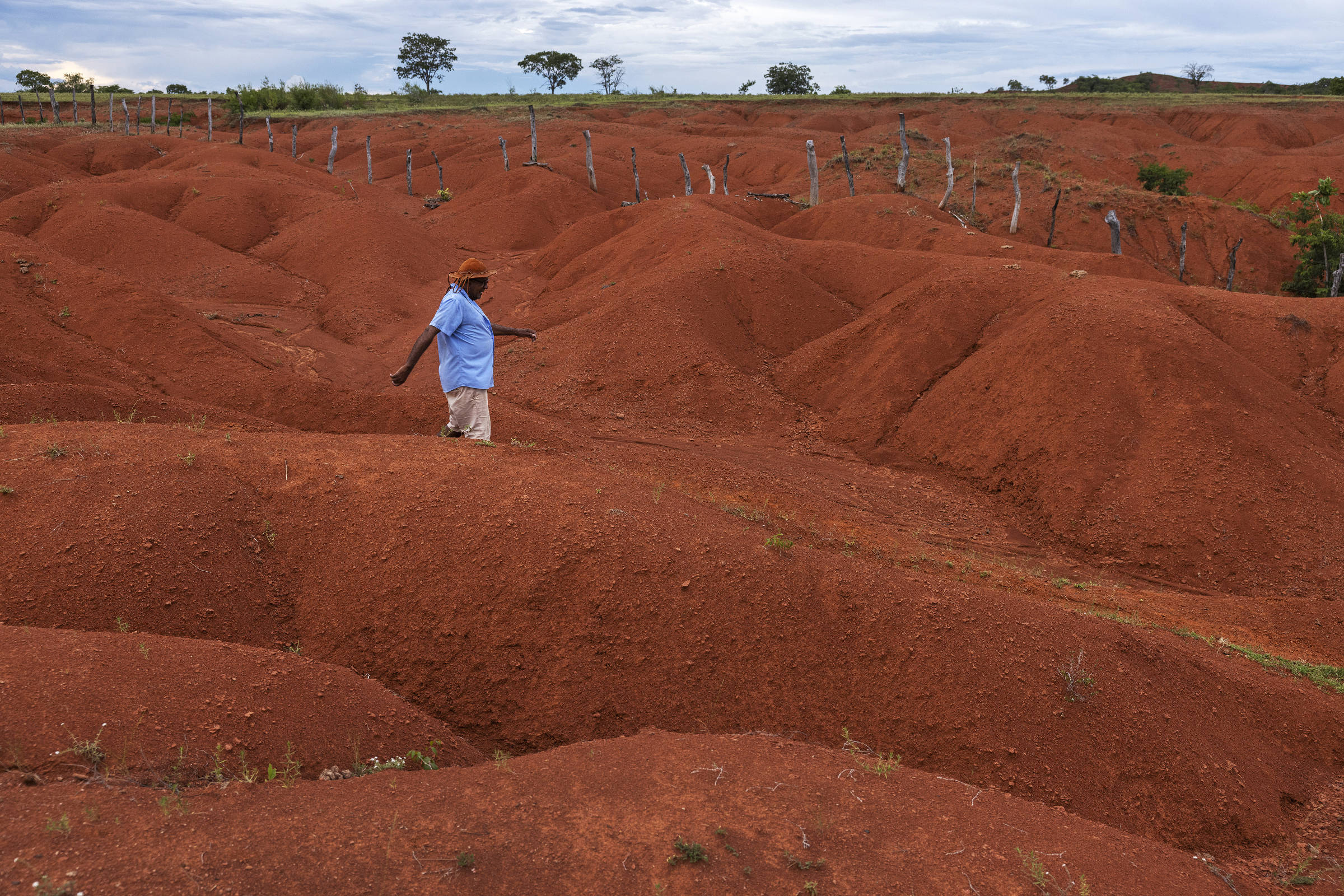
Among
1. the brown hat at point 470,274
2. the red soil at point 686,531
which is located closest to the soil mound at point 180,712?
the red soil at point 686,531

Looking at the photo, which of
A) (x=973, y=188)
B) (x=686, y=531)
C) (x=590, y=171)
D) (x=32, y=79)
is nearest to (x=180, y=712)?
(x=686, y=531)

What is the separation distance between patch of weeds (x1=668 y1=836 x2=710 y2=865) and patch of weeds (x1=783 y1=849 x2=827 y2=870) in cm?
27

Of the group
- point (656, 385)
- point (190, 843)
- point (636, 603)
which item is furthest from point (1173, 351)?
point (190, 843)

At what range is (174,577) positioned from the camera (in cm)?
446

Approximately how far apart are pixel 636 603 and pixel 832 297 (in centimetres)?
996

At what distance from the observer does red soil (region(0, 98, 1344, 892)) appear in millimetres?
3227

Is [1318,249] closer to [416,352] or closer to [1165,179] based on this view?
[1165,179]

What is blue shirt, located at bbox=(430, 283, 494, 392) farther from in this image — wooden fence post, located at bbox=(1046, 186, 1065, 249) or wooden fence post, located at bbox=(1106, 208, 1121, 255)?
wooden fence post, located at bbox=(1046, 186, 1065, 249)

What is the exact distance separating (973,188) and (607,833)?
23.1 meters

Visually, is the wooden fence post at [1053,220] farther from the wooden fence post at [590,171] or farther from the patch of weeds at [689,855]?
the patch of weeds at [689,855]

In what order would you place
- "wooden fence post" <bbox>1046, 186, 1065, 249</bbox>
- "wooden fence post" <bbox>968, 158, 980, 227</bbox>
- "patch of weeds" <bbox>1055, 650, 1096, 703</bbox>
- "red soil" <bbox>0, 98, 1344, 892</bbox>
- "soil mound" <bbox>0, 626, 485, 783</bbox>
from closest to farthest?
"soil mound" <bbox>0, 626, 485, 783</bbox> < "red soil" <bbox>0, 98, 1344, 892</bbox> < "patch of weeds" <bbox>1055, 650, 1096, 703</bbox> < "wooden fence post" <bbox>1046, 186, 1065, 249</bbox> < "wooden fence post" <bbox>968, 158, 980, 227</bbox>

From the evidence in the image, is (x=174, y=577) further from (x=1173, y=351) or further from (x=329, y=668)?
(x=1173, y=351)

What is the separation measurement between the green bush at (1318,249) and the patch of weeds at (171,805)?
68.8ft

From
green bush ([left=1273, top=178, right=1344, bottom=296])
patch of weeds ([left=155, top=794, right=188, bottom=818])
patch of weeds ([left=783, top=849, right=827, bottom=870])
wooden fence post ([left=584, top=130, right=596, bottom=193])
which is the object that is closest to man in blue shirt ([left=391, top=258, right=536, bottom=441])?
patch of weeds ([left=155, top=794, right=188, bottom=818])
